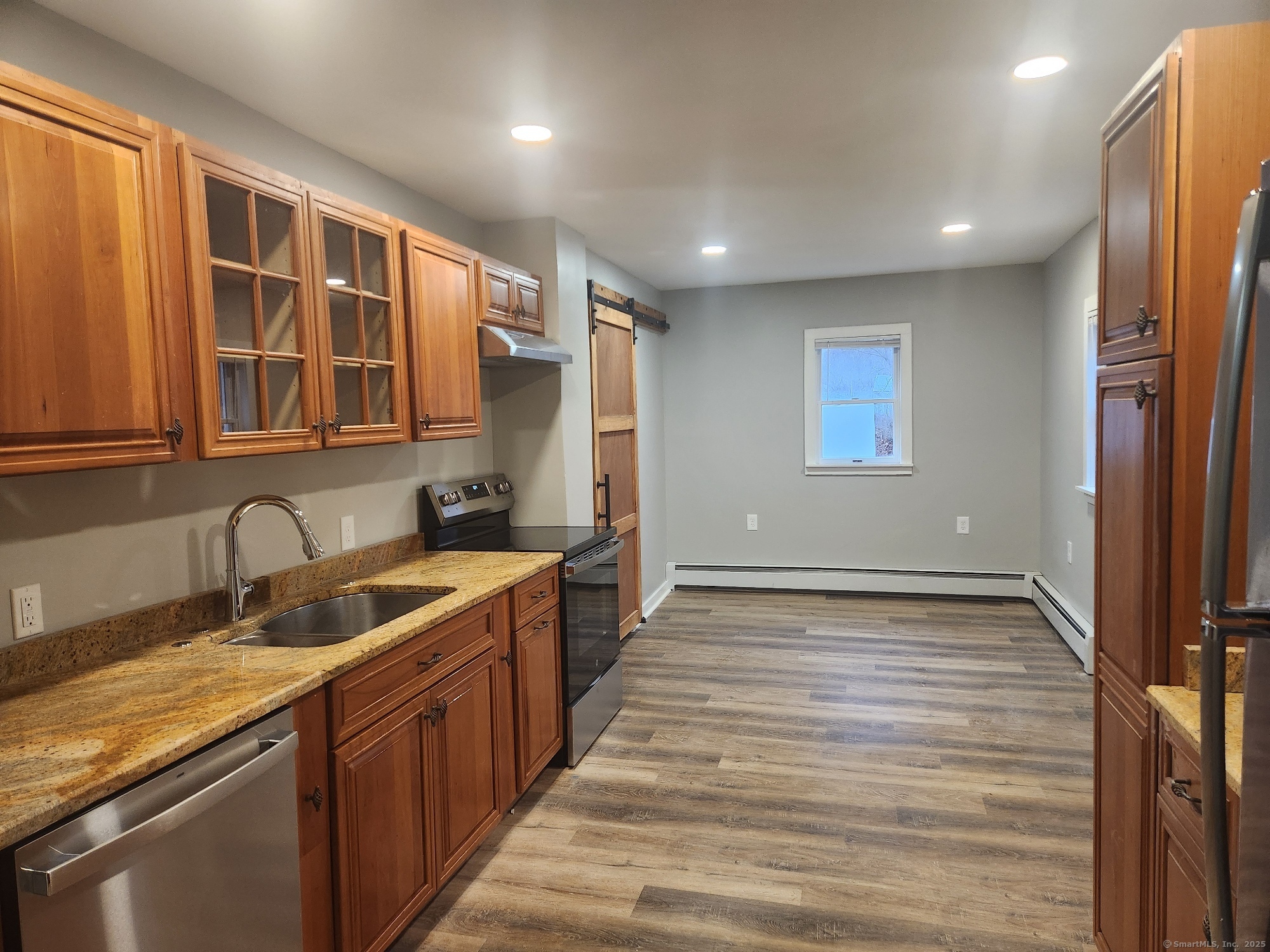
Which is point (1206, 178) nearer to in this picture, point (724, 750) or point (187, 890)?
point (187, 890)

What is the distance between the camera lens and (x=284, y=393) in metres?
2.22

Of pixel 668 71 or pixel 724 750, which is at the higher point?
pixel 668 71

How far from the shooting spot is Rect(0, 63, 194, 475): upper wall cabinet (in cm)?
147

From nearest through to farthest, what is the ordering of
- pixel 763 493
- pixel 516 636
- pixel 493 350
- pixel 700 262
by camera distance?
pixel 516 636 → pixel 493 350 → pixel 700 262 → pixel 763 493

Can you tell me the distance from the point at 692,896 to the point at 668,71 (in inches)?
95.8

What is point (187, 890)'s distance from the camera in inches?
56.3

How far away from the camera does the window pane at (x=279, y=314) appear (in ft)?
7.09

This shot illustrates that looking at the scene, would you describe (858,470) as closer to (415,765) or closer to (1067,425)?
(1067,425)

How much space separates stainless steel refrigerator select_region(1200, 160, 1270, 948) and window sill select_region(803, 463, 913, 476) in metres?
5.46

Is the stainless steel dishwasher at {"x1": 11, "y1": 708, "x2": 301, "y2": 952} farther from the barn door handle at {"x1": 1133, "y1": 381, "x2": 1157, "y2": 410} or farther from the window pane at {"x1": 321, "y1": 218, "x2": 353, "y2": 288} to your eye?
the barn door handle at {"x1": 1133, "y1": 381, "x2": 1157, "y2": 410}

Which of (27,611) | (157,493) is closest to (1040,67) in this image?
(157,493)

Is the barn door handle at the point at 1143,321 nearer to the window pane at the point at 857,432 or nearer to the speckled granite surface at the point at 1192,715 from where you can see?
the speckled granite surface at the point at 1192,715

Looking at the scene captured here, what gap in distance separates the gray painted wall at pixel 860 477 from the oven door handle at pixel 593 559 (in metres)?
2.69

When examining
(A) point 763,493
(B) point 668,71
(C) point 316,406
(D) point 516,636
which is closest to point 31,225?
(C) point 316,406
